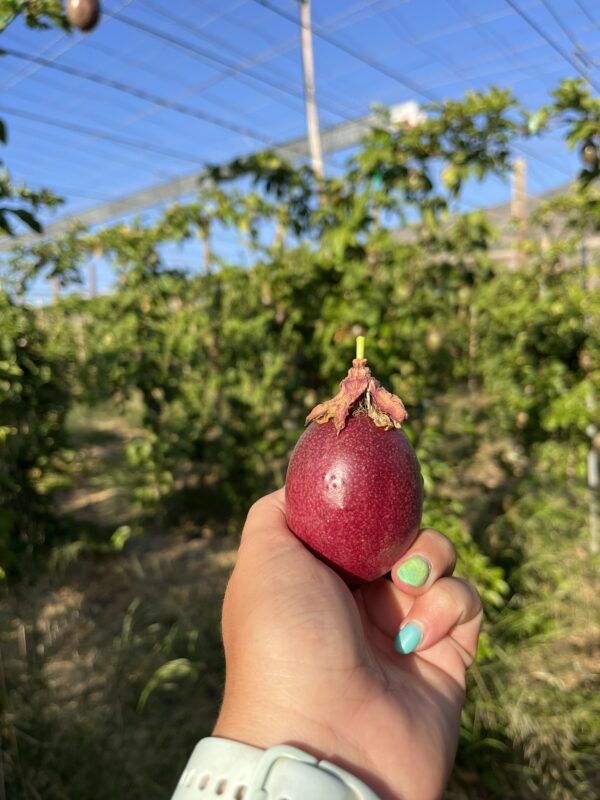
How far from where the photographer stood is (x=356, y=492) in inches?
41.9

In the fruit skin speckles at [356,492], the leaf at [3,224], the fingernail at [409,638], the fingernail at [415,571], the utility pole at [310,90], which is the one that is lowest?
the fingernail at [409,638]

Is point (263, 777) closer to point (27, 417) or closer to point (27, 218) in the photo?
point (27, 218)

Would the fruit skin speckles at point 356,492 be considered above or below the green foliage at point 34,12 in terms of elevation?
below

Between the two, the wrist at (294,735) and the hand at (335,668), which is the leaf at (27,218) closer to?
the hand at (335,668)

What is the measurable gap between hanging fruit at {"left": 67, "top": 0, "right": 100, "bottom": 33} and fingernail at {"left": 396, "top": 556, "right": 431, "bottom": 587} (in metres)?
2.67

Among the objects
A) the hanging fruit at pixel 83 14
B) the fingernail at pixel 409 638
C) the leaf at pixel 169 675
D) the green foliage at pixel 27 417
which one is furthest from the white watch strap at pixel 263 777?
the hanging fruit at pixel 83 14

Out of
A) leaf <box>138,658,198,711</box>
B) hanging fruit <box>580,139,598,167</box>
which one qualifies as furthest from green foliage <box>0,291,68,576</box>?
hanging fruit <box>580,139,598,167</box>

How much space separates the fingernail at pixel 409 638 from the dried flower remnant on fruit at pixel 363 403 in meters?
0.44

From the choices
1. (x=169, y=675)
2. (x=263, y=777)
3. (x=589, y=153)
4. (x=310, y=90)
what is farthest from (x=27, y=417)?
(x=310, y=90)

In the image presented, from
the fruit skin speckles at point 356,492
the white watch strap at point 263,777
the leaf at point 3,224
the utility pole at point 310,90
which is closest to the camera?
the white watch strap at point 263,777

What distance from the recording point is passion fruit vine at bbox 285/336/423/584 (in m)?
1.08

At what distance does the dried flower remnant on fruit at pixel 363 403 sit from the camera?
109 cm

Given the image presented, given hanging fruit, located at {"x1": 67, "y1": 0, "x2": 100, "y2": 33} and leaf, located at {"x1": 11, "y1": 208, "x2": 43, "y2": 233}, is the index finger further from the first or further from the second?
hanging fruit, located at {"x1": 67, "y1": 0, "x2": 100, "y2": 33}

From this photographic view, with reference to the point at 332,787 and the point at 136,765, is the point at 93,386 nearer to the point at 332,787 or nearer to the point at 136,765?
the point at 136,765
